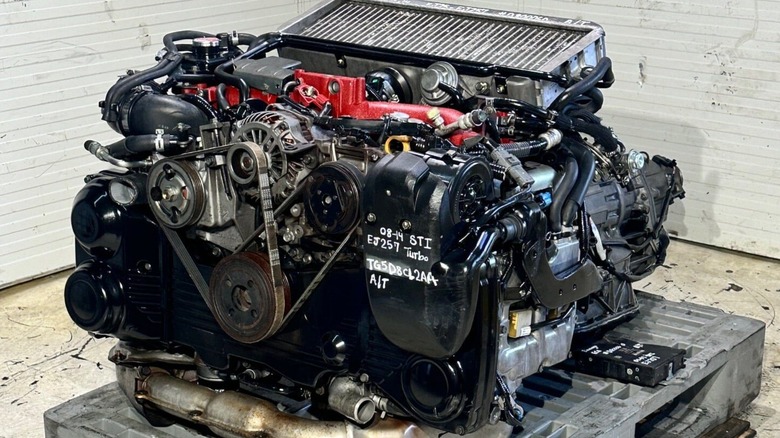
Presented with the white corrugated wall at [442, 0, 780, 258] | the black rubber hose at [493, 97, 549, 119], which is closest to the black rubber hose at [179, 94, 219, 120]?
the black rubber hose at [493, 97, 549, 119]

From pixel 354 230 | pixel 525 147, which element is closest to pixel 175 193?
pixel 354 230

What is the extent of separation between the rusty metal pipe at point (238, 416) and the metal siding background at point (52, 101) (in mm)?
1898

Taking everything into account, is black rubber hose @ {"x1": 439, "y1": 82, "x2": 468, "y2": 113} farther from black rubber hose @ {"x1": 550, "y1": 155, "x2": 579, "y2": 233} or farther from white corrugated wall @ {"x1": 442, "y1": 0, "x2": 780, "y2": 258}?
white corrugated wall @ {"x1": 442, "y1": 0, "x2": 780, "y2": 258}

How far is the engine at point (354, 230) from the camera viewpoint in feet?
9.60

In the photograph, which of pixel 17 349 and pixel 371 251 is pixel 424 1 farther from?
pixel 17 349

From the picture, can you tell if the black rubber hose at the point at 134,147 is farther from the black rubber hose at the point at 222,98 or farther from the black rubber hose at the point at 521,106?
the black rubber hose at the point at 521,106

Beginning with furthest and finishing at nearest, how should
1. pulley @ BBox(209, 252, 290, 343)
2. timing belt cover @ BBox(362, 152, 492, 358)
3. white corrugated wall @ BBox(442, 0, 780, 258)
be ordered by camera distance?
1. white corrugated wall @ BBox(442, 0, 780, 258)
2. pulley @ BBox(209, 252, 290, 343)
3. timing belt cover @ BBox(362, 152, 492, 358)

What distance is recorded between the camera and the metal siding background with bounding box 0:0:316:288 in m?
5.04

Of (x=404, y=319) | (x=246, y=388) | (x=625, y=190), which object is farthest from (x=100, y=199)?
(x=625, y=190)

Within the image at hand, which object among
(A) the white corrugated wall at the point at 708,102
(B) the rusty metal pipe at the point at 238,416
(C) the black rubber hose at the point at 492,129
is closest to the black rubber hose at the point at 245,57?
(C) the black rubber hose at the point at 492,129

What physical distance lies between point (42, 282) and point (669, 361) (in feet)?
9.55

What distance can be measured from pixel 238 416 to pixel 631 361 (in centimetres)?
121

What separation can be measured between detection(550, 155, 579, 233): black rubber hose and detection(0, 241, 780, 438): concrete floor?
1275mm

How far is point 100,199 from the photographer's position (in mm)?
3453
